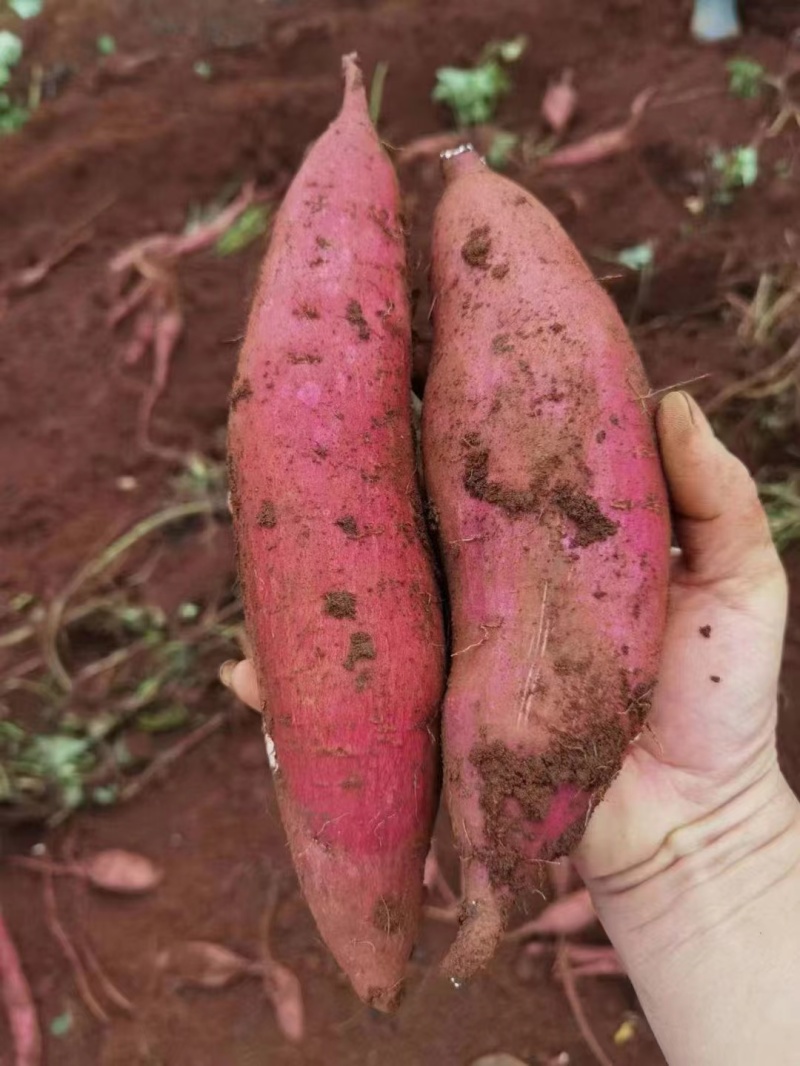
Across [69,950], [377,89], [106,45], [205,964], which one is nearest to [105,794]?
[69,950]

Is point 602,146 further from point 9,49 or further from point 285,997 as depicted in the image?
point 285,997

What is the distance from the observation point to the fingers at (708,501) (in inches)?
48.9

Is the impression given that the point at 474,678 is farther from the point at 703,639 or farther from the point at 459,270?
the point at 459,270

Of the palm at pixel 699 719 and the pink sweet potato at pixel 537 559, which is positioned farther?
the palm at pixel 699 719

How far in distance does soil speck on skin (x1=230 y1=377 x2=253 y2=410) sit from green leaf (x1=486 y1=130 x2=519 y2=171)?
1.36 m

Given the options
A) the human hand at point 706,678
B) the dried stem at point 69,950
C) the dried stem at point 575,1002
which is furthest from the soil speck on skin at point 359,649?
the dried stem at point 69,950

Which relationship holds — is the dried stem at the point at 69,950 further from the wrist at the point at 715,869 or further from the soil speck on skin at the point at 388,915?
the wrist at the point at 715,869

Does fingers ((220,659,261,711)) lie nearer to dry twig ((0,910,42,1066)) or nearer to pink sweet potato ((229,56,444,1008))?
pink sweet potato ((229,56,444,1008))

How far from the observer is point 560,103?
7.77 feet

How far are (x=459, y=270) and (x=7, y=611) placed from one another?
1489 millimetres

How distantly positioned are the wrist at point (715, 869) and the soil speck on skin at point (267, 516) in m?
0.83

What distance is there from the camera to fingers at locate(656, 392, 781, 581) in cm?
124

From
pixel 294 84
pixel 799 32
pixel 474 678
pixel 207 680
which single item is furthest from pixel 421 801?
pixel 799 32

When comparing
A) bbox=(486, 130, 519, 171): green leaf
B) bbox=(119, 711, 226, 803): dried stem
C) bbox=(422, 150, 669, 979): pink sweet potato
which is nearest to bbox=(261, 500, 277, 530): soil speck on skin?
bbox=(422, 150, 669, 979): pink sweet potato
